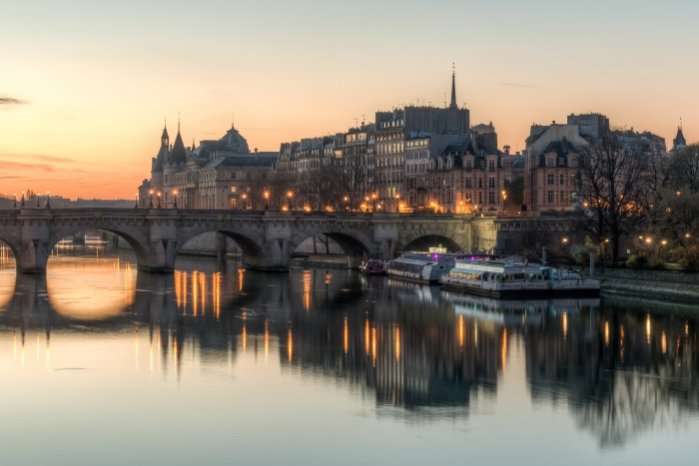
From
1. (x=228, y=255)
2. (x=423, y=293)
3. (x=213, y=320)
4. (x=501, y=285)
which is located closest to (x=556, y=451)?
(x=213, y=320)

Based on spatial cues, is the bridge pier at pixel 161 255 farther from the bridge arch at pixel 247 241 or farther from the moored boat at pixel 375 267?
the moored boat at pixel 375 267

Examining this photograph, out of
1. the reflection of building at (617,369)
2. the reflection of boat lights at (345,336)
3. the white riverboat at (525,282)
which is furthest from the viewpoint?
the white riverboat at (525,282)

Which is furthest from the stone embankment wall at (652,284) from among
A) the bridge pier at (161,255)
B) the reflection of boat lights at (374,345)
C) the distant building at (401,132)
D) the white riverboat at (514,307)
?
the distant building at (401,132)

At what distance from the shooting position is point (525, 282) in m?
76.1

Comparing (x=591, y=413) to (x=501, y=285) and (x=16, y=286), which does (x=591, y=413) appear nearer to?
(x=501, y=285)

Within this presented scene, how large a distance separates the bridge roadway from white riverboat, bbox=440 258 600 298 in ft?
79.3

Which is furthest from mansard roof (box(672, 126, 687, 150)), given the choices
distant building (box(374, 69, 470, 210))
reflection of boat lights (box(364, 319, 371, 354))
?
reflection of boat lights (box(364, 319, 371, 354))

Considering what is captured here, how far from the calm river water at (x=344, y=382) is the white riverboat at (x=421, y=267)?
14.8m

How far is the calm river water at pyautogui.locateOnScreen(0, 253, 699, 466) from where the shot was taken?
35719mm

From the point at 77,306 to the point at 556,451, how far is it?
40.5m

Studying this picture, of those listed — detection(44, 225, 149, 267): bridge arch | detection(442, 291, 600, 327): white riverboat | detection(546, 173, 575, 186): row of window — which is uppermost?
detection(546, 173, 575, 186): row of window

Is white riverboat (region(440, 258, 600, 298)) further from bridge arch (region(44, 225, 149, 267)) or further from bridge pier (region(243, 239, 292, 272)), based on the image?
bridge arch (region(44, 225, 149, 267))

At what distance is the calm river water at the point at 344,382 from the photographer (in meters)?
35.7

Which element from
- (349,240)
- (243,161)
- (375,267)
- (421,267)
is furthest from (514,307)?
(243,161)
